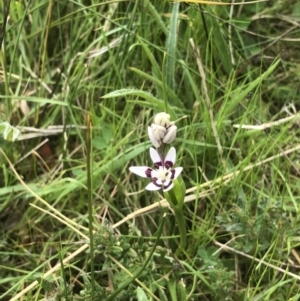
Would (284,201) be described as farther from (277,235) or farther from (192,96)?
(192,96)

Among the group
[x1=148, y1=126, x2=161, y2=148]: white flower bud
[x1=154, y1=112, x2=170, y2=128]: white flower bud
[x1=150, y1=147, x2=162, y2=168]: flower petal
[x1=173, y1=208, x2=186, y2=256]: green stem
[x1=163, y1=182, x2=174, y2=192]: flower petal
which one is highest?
[x1=154, y1=112, x2=170, y2=128]: white flower bud

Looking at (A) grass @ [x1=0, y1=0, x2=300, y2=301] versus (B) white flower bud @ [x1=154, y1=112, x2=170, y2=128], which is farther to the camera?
(A) grass @ [x1=0, y1=0, x2=300, y2=301]

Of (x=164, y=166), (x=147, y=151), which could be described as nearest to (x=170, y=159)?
(x=164, y=166)

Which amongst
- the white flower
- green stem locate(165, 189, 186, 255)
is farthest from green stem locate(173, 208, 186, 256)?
the white flower

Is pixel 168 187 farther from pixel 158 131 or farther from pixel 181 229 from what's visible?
pixel 181 229

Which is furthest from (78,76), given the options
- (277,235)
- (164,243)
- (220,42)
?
(277,235)

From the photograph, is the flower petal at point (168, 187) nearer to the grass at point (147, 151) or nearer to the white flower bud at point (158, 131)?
the white flower bud at point (158, 131)

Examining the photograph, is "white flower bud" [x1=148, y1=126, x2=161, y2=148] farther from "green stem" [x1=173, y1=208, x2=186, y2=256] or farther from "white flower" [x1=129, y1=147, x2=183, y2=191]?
"green stem" [x1=173, y1=208, x2=186, y2=256]
